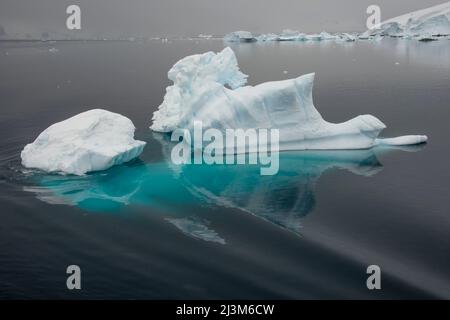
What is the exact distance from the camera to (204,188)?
13.4 meters

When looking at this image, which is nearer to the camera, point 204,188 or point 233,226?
point 233,226

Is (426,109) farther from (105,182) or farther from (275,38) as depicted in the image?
(275,38)

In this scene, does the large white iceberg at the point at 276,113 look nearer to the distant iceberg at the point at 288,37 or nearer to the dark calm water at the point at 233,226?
the dark calm water at the point at 233,226

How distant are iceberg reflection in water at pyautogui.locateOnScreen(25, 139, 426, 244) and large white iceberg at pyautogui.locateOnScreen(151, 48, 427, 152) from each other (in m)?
0.66

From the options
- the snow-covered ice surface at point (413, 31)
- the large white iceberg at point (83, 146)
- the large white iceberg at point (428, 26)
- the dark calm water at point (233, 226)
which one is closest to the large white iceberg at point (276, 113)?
the dark calm water at point (233, 226)

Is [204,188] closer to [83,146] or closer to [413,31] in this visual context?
[83,146]

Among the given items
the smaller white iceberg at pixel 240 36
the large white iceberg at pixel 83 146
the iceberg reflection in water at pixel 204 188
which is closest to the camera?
the iceberg reflection in water at pixel 204 188

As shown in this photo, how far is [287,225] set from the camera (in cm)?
1090

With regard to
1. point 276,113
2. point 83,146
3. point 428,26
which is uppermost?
point 428,26

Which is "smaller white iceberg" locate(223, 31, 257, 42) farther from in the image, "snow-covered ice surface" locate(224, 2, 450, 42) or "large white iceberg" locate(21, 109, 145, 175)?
"large white iceberg" locate(21, 109, 145, 175)

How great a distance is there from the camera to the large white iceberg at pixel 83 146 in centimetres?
1377

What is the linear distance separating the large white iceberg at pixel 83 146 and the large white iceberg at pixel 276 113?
99.3 inches

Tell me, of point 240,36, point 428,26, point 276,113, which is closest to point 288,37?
point 240,36

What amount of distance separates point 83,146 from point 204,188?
3886 mm
